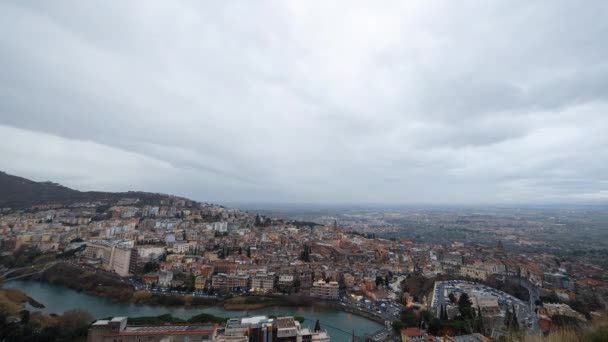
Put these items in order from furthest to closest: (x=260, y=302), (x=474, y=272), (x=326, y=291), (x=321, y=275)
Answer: (x=474, y=272) < (x=321, y=275) < (x=326, y=291) < (x=260, y=302)

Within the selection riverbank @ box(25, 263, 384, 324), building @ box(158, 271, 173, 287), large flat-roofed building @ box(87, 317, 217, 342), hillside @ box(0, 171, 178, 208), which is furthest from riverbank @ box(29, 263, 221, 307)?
hillside @ box(0, 171, 178, 208)

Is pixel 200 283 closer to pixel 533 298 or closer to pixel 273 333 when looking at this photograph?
pixel 273 333

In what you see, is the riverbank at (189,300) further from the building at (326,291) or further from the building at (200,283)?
the building at (200,283)

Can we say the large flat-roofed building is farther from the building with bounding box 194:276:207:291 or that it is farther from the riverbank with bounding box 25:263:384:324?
the building with bounding box 194:276:207:291

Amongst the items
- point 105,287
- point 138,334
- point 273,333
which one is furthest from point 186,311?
point 273,333

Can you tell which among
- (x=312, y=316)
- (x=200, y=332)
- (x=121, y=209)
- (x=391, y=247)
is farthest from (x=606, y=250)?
(x=121, y=209)

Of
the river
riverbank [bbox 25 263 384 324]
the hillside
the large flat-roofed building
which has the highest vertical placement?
the hillside
